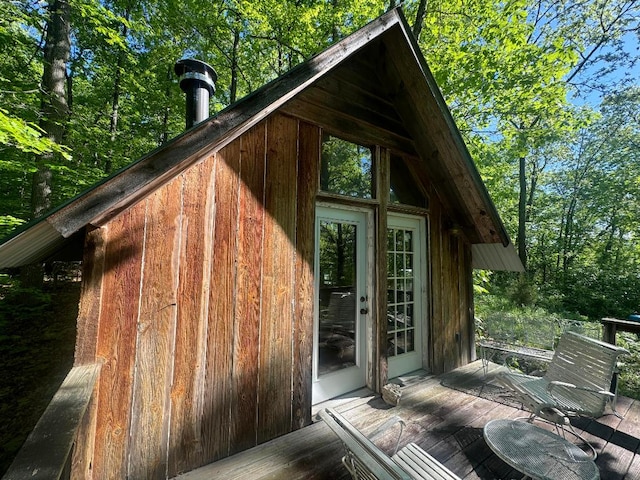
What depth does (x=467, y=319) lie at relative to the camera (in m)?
4.42

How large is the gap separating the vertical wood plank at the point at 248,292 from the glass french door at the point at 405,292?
1.86 meters

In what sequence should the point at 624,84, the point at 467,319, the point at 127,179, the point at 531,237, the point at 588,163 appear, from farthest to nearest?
the point at 531,237
the point at 588,163
the point at 624,84
the point at 467,319
the point at 127,179

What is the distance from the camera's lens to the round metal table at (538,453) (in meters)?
1.87

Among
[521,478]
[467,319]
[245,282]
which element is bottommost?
[521,478]

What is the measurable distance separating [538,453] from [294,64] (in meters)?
9.12

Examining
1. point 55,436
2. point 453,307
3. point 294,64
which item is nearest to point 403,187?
point 453,307

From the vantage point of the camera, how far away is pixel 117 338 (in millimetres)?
1924

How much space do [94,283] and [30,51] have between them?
7995 mm

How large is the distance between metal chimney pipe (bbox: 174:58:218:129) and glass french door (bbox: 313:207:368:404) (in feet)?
6.14

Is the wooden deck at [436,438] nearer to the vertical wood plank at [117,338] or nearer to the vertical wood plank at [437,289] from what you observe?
the vertical wood plank at [437,289]

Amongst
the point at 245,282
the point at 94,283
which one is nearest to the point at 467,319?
the point at 245,282

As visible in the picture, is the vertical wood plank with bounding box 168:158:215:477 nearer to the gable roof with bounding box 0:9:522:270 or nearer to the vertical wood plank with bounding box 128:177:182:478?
the vertical wood plank with bounding box 128:177:182:478

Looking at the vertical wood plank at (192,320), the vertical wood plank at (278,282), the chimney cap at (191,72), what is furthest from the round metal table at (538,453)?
the chimney cap at (191,72)

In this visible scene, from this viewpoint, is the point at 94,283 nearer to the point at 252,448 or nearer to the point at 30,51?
the point at 252,448
